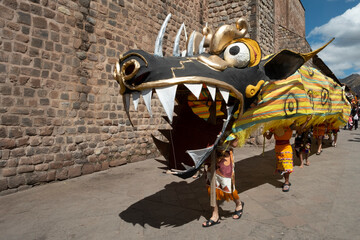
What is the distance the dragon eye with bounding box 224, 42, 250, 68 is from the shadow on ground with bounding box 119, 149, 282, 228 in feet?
6.36

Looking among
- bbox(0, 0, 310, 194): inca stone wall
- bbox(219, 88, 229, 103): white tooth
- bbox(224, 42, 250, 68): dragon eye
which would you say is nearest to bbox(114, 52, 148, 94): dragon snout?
bbox(219, 88, 229, 103): white tooth

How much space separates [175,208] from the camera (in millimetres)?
3232

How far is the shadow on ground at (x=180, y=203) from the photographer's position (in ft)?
9.54

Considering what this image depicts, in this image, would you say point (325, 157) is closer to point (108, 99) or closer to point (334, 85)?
point (334, 85)

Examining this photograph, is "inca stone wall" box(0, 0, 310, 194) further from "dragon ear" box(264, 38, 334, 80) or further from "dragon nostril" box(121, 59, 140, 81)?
"dragon ear" box(264, 38, 334, 80)

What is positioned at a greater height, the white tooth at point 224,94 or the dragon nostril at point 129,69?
the dragon nostril at point 129,69

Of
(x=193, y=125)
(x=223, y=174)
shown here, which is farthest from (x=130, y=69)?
(x=223, y=174)

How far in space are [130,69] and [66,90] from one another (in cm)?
354

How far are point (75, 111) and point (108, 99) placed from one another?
0.95 m

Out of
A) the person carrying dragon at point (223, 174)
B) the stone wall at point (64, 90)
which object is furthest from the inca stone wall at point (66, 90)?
the person carrying dragon at point (223, 174)

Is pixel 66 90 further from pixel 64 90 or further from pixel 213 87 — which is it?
pixel 213 87

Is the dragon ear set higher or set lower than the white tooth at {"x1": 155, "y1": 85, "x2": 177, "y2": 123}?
higher

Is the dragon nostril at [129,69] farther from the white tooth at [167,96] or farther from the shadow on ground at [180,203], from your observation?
the shadow on ground at [180,203]

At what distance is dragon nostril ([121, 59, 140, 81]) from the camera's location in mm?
1866
